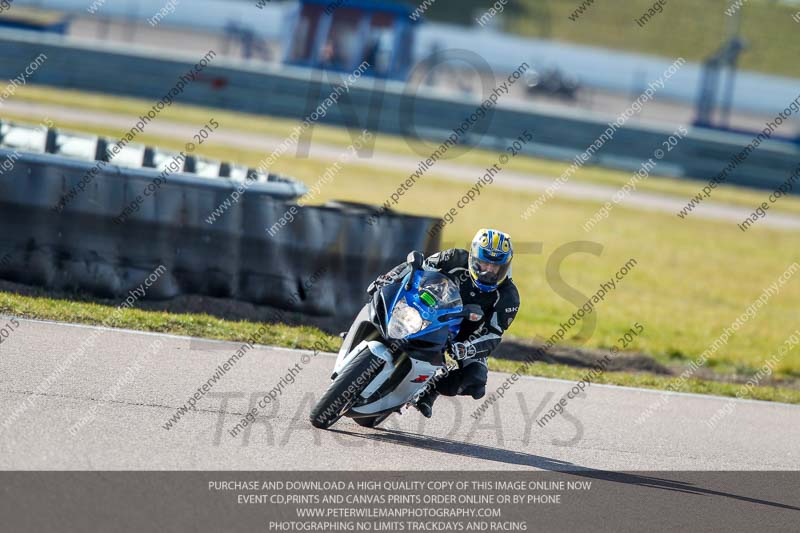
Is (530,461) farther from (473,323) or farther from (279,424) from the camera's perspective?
(279,424)

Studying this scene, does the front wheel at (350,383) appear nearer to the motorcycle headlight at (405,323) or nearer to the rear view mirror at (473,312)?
the motorcycle headlight at (405,323)

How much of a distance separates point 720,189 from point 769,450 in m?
23.9

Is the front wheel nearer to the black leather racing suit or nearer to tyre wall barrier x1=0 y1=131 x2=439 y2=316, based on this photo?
the black leather racing suit

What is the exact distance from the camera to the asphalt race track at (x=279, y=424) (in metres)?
6.38

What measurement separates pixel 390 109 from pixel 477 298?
25.1 meters

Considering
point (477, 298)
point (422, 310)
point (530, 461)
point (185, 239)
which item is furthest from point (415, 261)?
point (185, 239)

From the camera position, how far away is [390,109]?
1268 inches

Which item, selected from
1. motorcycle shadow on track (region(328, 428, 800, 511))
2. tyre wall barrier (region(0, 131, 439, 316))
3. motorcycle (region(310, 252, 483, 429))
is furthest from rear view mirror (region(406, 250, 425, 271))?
tyre wall barrier (region(0, 131, 439, 316))

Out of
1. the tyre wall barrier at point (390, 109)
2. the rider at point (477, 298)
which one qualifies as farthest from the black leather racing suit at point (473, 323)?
the tyre wall barrier at point (390, 109)

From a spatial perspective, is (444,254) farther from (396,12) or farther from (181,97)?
(396,12)

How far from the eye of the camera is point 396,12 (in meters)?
34.2

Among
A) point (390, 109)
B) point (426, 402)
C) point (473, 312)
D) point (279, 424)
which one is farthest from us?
point (390, 109)

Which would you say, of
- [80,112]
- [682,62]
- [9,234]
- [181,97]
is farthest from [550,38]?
[9,234]
